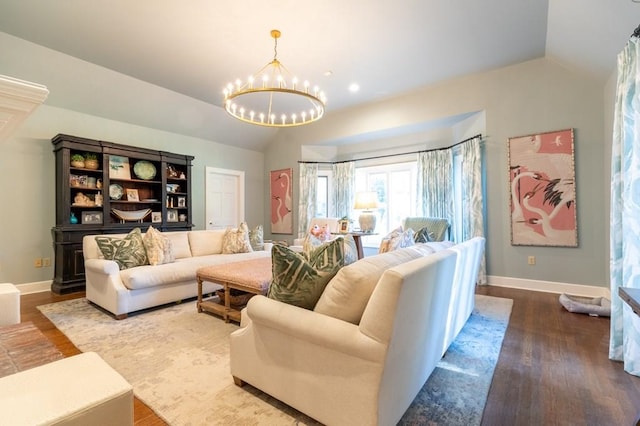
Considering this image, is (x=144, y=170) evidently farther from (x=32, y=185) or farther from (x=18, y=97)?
(x=18, y=97)

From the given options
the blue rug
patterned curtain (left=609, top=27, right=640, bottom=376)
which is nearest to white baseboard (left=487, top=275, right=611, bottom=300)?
the blue rug

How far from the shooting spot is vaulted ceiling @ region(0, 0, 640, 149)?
9.77 feet

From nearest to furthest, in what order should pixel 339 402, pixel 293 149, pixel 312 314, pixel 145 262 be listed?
pixel 339 402, pixel 312 314, pixel 145 262, pixel 293 149

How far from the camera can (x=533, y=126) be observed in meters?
4.14

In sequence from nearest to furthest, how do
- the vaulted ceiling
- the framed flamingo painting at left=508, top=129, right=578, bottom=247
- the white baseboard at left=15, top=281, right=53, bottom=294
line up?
the vaulted ceiling < the framed flamingo painting at left=508, top=129, right=578, bottom=247 < the white baseboard at left=15, top=281, right=53, bottom=294

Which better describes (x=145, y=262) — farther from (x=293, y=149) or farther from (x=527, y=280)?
(x=527, y=280)

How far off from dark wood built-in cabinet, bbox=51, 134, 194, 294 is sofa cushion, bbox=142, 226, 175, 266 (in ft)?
4.50

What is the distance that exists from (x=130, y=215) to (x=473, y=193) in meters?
5.55

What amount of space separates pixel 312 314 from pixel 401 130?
4.83 meters

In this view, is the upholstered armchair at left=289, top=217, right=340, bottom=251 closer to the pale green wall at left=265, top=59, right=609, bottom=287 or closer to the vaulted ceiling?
the pale green wall at left=265, top=59, right=609, bottom=287

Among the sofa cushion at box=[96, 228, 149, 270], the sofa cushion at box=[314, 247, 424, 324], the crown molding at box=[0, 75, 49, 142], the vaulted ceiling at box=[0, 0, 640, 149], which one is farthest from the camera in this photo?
the sofa cushion at box=[96, 228, 149, 270]

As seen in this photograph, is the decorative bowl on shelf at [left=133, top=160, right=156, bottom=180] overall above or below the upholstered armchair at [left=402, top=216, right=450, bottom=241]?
above

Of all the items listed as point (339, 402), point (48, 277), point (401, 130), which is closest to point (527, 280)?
point (401, 130)

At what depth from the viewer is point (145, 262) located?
3602 mm
